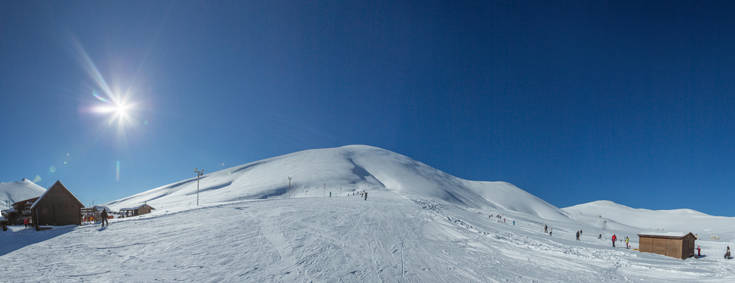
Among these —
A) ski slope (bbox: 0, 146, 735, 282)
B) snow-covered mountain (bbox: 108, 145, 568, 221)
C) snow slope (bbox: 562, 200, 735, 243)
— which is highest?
ski slope (bbox: 0, 146, 735, 282)

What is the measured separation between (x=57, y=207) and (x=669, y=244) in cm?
5258

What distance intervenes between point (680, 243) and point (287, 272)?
31.2m

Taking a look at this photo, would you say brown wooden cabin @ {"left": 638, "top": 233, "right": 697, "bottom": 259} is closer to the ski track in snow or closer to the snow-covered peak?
the ski track in snow

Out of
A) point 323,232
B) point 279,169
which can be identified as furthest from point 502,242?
point 279,169

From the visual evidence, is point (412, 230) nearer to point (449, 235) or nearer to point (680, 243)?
point (449, 235)

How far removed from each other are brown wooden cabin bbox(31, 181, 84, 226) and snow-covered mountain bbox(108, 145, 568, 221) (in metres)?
35.7

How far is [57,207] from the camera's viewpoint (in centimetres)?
2445

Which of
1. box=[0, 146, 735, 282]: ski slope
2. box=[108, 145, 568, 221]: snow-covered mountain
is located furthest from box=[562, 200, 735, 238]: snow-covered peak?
box=[0, 146, 735, 282]: ski slope

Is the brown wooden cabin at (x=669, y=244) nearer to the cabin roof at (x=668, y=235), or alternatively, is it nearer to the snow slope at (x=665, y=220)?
the cabin roof at (x=668, y=235)

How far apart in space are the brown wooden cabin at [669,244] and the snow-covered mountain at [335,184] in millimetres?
35203

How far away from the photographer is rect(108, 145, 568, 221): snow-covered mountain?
7994cm

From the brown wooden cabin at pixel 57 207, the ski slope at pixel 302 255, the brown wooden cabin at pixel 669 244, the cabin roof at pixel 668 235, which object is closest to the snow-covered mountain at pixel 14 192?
the brown wooden cabin at pixel 57 207

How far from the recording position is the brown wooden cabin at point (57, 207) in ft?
77.5

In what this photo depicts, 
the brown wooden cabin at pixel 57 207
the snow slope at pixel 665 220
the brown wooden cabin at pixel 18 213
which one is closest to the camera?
the brown wooden cabin at pixel 57 207
